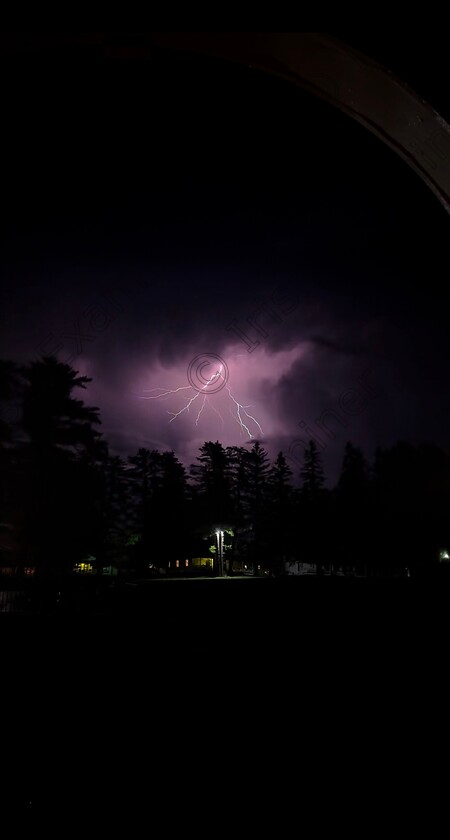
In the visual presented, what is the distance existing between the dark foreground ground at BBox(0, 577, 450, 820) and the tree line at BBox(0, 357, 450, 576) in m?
10.5

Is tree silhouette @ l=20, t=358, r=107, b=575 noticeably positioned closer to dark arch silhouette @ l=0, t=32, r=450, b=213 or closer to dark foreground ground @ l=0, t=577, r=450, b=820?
dark foreground ground @ l=0, t=577, r=450, b=820

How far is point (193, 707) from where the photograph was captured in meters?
1.89

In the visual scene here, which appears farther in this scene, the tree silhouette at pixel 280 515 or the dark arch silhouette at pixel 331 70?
the tree silhouette at pixel 280 515

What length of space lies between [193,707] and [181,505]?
25282 mm

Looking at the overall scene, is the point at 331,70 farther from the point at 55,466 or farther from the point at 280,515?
the point at 280,515

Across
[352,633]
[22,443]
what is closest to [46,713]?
[352,633]

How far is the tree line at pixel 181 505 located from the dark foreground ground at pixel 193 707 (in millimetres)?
10479

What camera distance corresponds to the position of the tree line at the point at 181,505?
13297 mm

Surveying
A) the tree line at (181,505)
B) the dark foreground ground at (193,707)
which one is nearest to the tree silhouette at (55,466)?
the tree line at (181,505)

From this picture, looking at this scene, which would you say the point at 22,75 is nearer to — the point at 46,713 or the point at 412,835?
the point at 46,713

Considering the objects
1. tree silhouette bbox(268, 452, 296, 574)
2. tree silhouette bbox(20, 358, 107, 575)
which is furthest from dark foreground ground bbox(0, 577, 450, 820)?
tree silhouette bbox(268, 452, 296, 574)

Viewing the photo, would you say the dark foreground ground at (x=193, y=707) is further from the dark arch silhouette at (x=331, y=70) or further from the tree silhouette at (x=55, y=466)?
the tree silhouette at (x=55, y=466)

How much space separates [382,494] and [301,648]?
842 inches

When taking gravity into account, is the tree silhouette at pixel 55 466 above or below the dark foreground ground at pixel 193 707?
above
